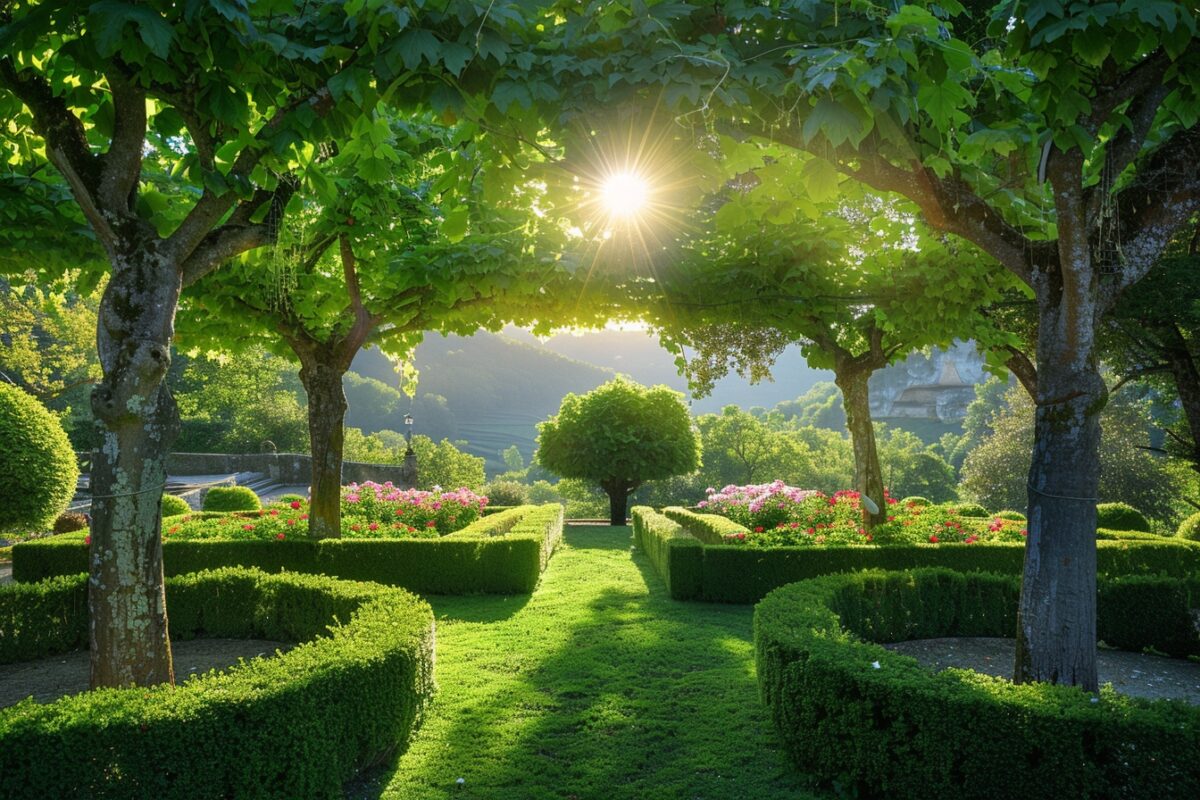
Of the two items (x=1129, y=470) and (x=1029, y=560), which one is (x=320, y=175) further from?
(x=1129, y=470)

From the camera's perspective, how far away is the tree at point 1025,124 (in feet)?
11.0

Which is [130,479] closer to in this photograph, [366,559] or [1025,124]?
[1025,124]

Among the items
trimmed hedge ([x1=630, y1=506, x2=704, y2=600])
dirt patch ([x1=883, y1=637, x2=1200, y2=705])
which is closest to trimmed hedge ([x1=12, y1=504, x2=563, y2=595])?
trimmed hedge ([x1=630, y1=506, x2=704, y2=600])

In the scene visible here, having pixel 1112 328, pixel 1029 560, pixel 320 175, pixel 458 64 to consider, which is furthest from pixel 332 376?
pixel 1112 328

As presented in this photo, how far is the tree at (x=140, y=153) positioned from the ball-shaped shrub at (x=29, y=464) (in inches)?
362

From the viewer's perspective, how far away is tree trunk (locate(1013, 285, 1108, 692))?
457 centimetres

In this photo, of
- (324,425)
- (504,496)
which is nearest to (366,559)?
(324,425)

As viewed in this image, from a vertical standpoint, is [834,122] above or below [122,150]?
below

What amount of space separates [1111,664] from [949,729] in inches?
197

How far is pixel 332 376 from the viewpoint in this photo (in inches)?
429

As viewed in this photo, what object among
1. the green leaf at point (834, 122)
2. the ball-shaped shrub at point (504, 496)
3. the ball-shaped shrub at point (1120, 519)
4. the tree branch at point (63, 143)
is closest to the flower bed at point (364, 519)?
the tree branch at point (63, 143)

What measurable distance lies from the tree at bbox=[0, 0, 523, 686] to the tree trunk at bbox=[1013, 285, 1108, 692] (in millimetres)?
4093

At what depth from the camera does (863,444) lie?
11.9m

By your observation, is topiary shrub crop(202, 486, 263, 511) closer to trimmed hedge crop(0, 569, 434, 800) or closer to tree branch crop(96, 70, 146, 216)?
trimmed hedge crop(0, 569, 434, 800)
